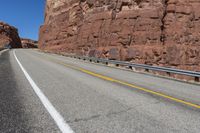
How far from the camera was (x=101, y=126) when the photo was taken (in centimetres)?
429

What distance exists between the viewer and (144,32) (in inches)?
1062

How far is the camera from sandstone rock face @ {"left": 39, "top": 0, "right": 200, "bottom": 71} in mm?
23453

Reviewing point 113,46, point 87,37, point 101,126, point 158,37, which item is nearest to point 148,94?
point 101,126

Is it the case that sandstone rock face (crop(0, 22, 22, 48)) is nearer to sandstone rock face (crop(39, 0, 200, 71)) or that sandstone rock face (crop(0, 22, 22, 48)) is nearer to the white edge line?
sandstone rock face (crop(39, 0, 200, 71))

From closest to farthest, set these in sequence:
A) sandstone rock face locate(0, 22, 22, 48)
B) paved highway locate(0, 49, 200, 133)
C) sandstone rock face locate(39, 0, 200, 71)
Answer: paved highway locate(0, 49, 200, 133) < sandstone rock face locate(39, 0, 200, 71) < sandstone rock face locate(0, 22, 22, 48)

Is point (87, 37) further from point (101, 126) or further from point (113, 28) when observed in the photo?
point (101, 126)

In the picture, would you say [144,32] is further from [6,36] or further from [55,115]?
[6,36]

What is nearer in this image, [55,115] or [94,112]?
[55,115]

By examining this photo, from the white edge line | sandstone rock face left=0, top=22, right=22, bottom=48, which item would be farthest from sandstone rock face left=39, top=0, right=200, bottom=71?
sandstone rock face left=0, top=22, right=22, bottom=48

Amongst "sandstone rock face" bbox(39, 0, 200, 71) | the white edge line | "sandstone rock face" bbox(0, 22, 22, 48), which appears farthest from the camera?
"sandstone rock face" bbox(0, 22, 22, 48)

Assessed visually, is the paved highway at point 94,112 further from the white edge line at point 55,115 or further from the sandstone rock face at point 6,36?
the sandstone rock face at point 6,36

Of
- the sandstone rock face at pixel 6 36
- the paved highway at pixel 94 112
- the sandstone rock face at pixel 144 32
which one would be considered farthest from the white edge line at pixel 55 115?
the sandstone rock face at pixel 6 36

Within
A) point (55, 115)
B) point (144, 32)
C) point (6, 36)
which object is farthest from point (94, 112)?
point (6, 36)

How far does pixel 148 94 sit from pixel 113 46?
72.8 ft
